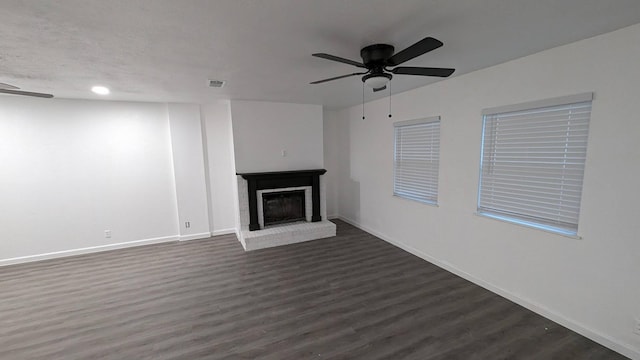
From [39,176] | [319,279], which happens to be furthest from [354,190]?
[39,176]

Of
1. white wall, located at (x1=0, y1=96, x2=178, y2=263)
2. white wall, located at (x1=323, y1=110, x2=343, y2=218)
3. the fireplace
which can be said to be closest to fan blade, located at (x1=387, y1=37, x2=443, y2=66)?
the fireplace

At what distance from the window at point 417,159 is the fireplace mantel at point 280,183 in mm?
1459

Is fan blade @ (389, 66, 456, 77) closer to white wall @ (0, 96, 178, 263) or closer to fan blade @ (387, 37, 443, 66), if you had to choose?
fan blade @ (387, 37, 443, 66)

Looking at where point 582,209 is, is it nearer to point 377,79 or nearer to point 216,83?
point 377,79

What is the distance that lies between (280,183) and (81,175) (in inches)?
126

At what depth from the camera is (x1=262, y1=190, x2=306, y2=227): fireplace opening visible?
4.78m

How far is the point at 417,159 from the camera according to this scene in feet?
12.8

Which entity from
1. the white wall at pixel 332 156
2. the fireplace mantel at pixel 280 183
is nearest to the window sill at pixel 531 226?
the fireplace mantel at pixel 280 183

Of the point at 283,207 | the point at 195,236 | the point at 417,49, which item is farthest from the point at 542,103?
the point at 195,236

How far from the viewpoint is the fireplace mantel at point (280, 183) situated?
176 inches

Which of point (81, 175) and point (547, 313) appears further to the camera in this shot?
point (81, 175)

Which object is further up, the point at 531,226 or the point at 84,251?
the point at 531,226

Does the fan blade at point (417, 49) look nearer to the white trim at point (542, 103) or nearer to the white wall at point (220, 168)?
the white trim at point (542, 103)

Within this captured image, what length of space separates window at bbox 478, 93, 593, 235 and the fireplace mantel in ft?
8.93
